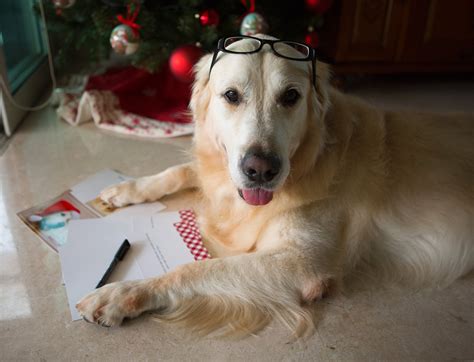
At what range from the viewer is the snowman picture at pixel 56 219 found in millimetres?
1731

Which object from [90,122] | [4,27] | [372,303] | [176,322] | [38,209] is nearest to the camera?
[176,322]

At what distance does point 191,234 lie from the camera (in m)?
1.76

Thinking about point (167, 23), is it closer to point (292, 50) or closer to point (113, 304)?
point (292, 50)

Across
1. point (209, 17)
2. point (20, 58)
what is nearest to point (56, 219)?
point (209, 17)

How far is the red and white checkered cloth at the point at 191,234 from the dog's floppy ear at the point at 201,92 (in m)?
0.48

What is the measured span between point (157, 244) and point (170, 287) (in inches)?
14.5

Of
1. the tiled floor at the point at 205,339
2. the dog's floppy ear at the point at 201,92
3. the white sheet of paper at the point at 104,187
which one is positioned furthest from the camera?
the white sheet of paper at the point at 104,187

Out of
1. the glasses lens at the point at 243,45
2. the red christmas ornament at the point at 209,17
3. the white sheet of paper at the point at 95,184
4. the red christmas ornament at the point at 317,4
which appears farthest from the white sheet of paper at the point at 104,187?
the red christmas ornament at the point at 317,4

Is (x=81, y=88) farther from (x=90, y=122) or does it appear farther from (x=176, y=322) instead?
(x=176, y=322)

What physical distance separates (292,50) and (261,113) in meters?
0.29

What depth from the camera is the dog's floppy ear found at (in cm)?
162

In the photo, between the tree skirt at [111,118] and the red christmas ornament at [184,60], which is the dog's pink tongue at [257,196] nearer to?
the tree skirt at [111,118]

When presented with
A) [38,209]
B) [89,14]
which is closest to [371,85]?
[89,14]

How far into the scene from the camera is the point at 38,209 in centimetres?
191
